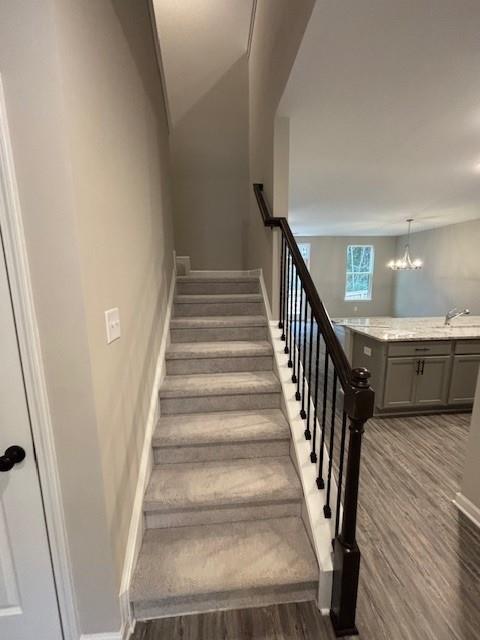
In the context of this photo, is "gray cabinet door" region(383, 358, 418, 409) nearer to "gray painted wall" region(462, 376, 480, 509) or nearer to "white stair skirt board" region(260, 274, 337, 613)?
"gray painted wall" region(462, 376, 480, 509)

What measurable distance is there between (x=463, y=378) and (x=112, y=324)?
367cm

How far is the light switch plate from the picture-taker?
113cm

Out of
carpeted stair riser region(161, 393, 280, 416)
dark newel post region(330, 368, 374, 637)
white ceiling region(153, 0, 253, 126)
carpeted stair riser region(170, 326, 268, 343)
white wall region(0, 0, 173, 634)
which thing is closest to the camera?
white wall region(0, 0, 173, 634)

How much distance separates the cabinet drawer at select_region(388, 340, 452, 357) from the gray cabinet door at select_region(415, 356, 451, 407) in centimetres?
7

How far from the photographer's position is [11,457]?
0.95m

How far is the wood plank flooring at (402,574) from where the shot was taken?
120 centimetres

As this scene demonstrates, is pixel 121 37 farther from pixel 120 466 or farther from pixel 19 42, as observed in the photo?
pixel 120 466

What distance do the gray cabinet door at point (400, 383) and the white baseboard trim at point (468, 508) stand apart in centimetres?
122

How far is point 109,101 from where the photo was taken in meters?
1.22

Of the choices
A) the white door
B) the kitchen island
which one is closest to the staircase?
the white door

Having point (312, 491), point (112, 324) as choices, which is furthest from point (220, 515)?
point (112, 324)

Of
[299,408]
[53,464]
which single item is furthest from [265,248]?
[53,464]

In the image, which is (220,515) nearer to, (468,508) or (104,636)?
(104,636)

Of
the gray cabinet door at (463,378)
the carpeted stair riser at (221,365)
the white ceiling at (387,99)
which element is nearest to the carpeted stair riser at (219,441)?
the carpeted stair riser at (221,365)
